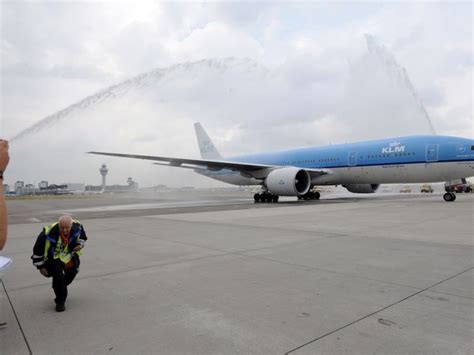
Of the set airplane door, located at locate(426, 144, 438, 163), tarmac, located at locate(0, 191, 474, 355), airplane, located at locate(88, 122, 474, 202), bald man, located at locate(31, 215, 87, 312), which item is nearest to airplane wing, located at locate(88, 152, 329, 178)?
airplane, located at locate(88, 122, 474, 202)

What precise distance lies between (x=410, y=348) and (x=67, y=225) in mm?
3206

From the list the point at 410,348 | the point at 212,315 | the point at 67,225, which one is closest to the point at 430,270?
the point at 410,348

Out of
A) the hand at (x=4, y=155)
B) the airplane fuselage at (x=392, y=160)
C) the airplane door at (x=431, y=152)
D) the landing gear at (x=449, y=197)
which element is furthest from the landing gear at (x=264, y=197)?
the hand at (x=4, y=155)

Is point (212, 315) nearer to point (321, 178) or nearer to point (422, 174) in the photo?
point (422, 174)

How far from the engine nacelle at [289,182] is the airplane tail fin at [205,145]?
13371 millimetres

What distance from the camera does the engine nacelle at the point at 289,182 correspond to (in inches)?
779

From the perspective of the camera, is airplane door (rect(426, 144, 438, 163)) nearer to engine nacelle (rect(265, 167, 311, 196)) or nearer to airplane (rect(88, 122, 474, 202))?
airplane (rect(88, 122, 474, 202))

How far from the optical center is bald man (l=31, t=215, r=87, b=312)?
11.1 feet

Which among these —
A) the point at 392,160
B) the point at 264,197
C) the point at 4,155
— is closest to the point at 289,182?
the point at 264,197

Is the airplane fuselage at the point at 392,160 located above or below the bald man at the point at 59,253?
above

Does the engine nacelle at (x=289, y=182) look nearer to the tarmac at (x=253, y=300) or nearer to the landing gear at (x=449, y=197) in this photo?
the landing gear at (x=449, y=197)

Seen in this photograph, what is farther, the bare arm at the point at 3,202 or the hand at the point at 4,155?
the hand at the point at 4,155

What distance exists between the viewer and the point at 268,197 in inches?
890

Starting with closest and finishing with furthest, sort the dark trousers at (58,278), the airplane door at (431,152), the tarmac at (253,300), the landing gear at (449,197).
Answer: the tarmac at (253,300), the dark trousers at (58,278), the airplane door at (431,152), the landing gear at (449,197)
